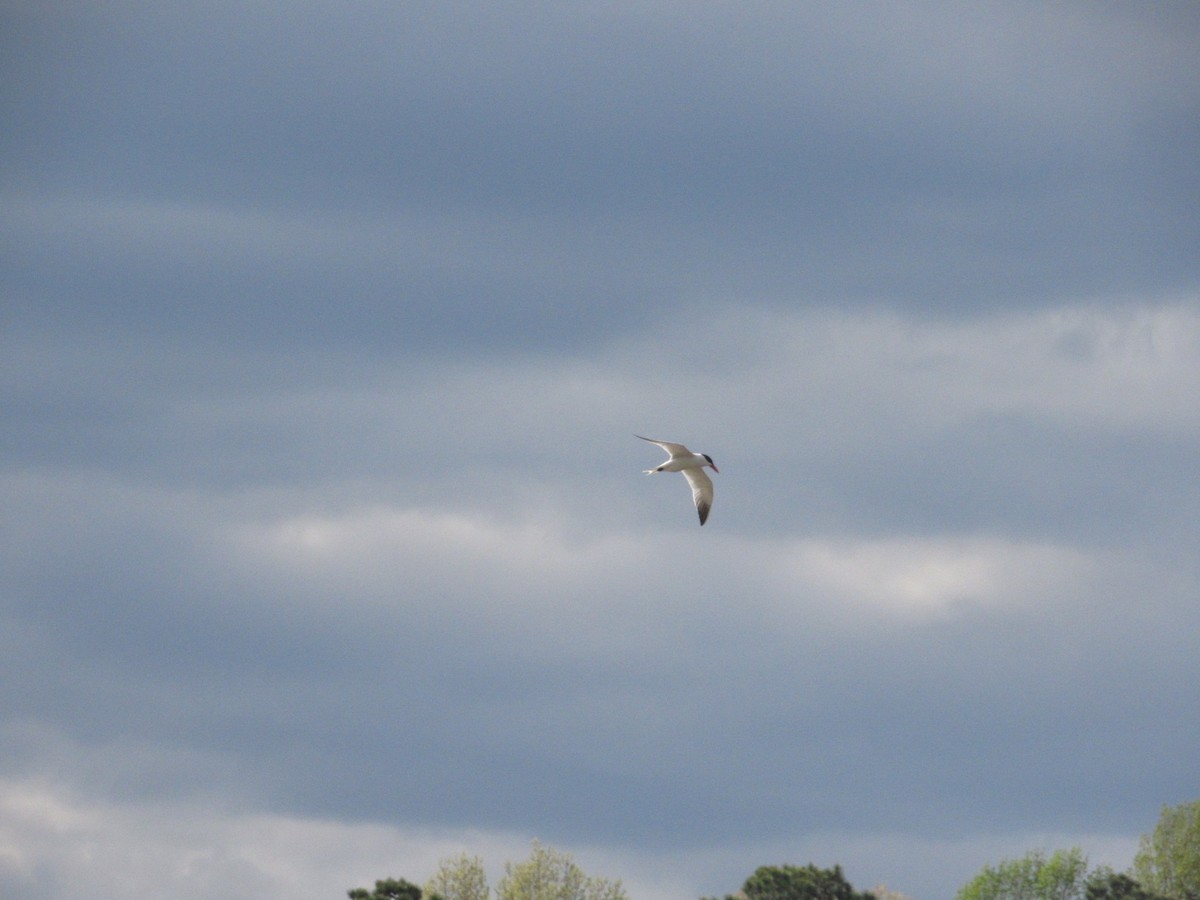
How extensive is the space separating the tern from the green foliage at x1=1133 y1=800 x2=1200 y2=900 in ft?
200

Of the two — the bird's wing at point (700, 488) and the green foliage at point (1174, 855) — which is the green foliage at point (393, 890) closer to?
the bird's wing at point (700, 488)

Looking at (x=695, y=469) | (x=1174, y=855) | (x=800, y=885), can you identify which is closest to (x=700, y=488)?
(x=695, y=469)

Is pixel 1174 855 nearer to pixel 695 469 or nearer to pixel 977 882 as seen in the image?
pixel 977 882

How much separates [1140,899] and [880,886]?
36.9 m

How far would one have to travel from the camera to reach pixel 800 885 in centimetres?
7800

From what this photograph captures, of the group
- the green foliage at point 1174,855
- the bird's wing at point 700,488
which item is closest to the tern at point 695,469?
the bird's wing at point 700,488

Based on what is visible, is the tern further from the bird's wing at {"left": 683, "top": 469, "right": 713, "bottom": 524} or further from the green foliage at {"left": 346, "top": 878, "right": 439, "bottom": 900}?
the green foliage at {"left": 346, "top": 878, "right": 439, "bottom": 900}

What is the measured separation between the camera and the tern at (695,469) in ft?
281

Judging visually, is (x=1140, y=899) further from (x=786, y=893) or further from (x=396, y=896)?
(x=396, y=896)

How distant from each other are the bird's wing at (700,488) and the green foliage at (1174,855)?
60.7 metres

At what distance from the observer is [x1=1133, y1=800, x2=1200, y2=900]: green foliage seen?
5340 inches

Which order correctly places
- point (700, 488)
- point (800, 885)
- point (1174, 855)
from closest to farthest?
point (800, 885)
point (700, 488)
point (1174, 855)

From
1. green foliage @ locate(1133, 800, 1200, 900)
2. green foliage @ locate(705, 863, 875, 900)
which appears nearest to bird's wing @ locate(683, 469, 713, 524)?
green foliage @ locate(705, 863, 875, 900)

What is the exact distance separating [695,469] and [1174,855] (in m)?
67.0
